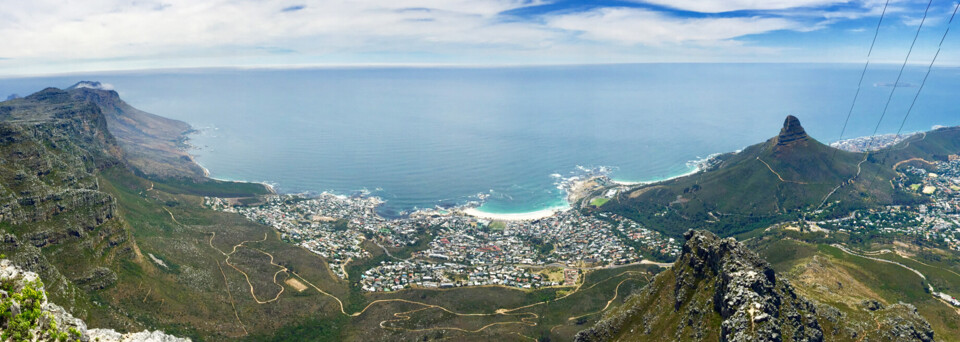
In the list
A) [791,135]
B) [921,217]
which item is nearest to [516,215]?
[791,135]

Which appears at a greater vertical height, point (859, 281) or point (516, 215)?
point (859, 281)

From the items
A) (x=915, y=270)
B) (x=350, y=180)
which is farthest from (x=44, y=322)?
(x=350, y=180)

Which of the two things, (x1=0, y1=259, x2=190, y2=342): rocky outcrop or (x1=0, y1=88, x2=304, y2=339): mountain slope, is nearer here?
(x1=0, y1=259, x2=190, y2=342): rocky outcrop

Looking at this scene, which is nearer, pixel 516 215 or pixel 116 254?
pixel 116 254

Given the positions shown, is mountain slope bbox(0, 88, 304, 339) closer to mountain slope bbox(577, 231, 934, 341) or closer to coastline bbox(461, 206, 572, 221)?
mountain slope bbox(577, 231, 934, 341)

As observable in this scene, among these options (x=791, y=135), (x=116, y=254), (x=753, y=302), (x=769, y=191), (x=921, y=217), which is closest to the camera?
(x=753, y=302)

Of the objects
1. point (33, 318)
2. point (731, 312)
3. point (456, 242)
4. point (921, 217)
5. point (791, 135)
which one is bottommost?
point (456, 242)

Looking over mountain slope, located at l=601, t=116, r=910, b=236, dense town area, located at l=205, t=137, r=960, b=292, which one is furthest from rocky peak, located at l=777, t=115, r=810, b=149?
dense town area, located at l=205, t=137, r=960, b=292

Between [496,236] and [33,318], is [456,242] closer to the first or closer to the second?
[496,236]
